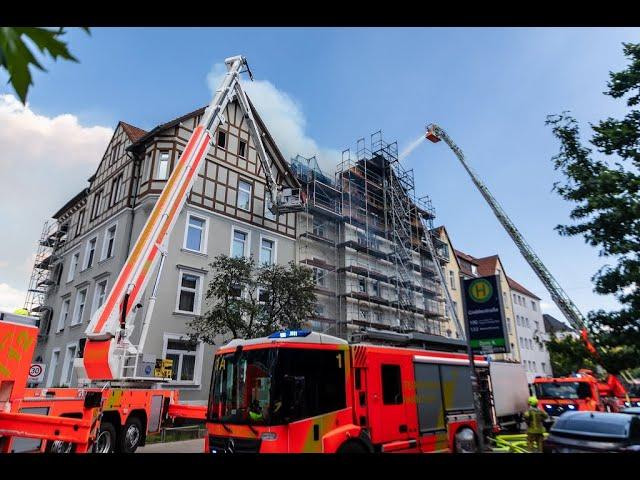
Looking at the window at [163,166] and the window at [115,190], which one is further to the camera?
the window at [115,190]

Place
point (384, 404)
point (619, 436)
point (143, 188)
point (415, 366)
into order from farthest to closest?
point (143, 188) → point (415, 366) → point (384, 404) → point (619, 436)

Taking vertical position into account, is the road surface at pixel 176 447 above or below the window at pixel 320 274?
below

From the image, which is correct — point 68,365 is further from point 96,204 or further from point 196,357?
point 96,204

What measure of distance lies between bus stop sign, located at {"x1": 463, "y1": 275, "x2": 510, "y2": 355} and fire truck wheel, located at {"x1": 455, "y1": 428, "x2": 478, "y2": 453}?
4861 millimetres

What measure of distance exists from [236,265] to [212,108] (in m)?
6.92

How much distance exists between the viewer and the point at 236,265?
19984 mm

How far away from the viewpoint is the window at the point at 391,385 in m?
9.29

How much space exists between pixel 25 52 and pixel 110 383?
12070 mm

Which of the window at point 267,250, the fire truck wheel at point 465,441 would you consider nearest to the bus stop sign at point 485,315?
the fire truck wheel at point 465,441

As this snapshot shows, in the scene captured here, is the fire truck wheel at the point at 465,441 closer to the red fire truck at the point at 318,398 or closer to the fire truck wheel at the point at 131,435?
the red fire truck at the point at 318,398

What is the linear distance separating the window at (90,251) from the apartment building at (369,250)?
12365 millimetres

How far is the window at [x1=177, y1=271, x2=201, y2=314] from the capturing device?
21719mm
